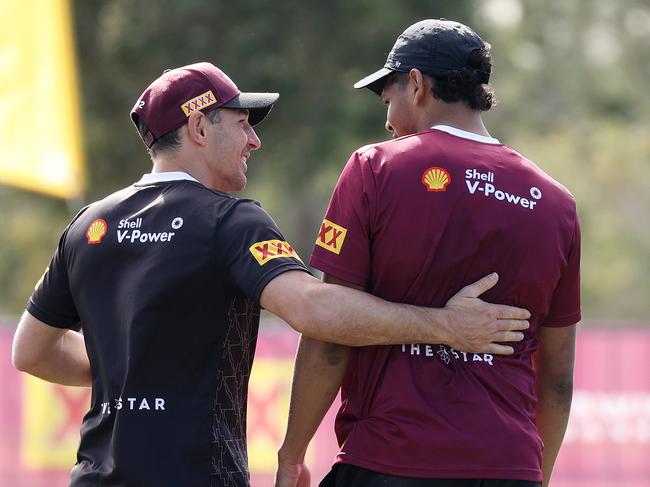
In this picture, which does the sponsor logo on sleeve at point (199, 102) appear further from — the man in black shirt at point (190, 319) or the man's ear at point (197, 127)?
the man in black shirt at point (190, 319)

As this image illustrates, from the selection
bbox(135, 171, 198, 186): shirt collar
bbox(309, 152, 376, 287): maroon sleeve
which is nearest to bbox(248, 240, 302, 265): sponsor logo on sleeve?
bbox(309, 152, 376, 287): maroon sleeve

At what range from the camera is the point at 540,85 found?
4138 centimetres

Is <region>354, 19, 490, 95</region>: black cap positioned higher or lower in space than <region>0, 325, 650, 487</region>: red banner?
higher

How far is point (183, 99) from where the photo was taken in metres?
4.26

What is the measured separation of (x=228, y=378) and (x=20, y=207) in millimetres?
27553

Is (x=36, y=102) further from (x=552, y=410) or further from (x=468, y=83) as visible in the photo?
(x=552, y=410)

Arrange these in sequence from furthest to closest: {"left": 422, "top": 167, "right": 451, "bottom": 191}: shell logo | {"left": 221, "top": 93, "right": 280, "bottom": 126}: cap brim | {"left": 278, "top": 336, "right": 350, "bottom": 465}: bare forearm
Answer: {"left": 221, "top": 93, "right": 280, "bottom": 126}: cap brim < {"left": 278, "top": 336, "right": 350, "bottom": 465}: bare forearm < {"left": 422, "top": 167, "right": 451, "bottom": 191}: shell logo

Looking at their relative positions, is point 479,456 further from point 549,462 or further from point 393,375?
point 549,462

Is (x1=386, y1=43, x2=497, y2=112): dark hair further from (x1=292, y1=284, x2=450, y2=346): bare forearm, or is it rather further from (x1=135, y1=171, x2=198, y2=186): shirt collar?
(x1=135, y1=171, x2=198, y2=186): shirt collar

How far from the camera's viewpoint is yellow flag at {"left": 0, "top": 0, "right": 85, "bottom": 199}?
9.05 metres

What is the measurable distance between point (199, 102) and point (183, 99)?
0.06 m

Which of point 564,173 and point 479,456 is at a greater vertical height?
point 564,173

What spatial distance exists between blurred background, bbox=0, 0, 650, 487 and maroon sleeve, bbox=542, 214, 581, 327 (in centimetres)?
564

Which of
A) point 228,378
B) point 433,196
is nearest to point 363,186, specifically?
point 433,196
